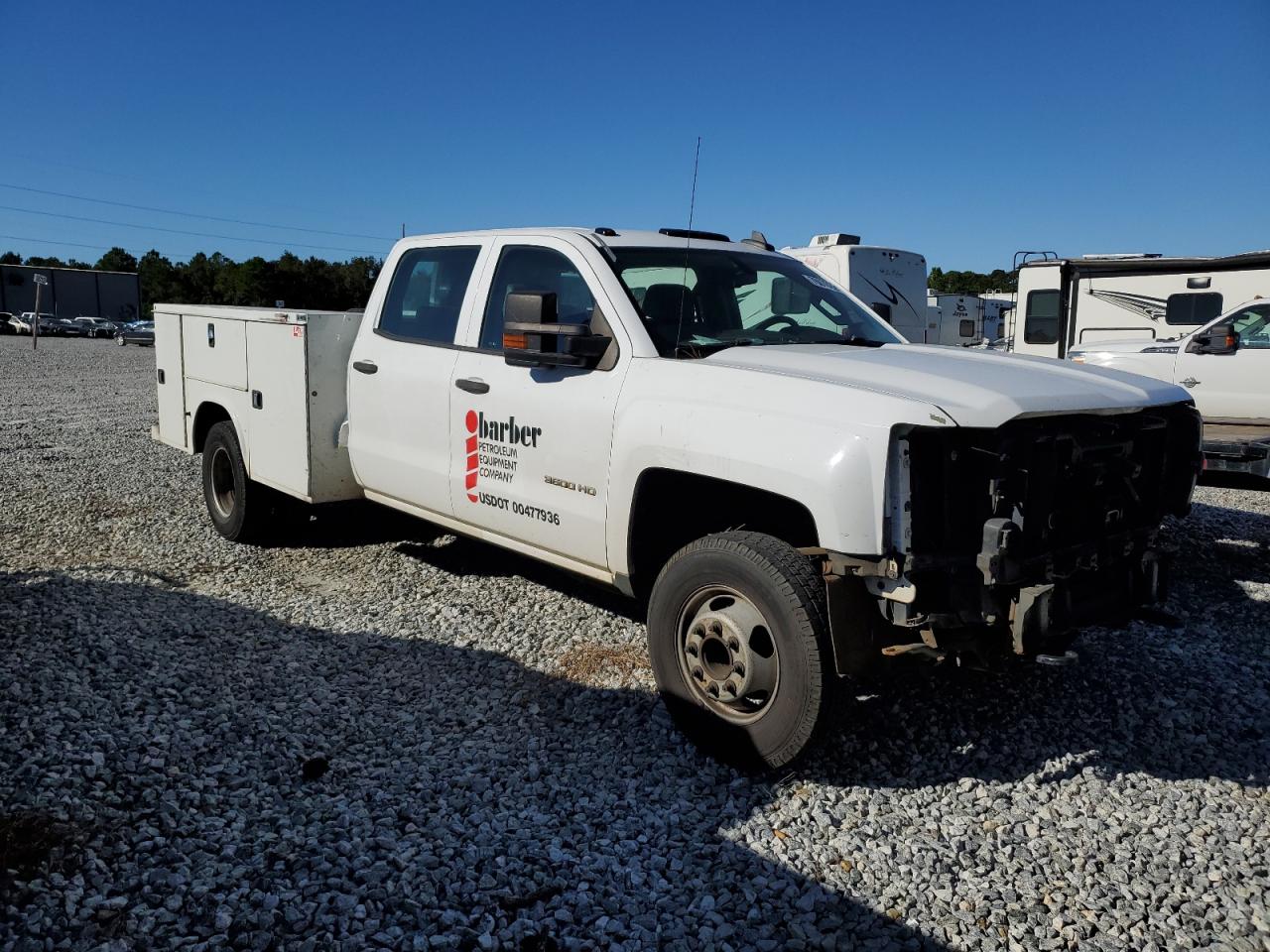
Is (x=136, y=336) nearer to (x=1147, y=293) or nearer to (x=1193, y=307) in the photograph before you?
(x=1147, y=293)

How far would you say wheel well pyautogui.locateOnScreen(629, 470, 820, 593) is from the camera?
3.97 meters

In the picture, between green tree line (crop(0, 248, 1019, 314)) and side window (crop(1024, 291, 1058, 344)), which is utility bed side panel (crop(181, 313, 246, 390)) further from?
green tree line (crop(0, 248, 1019, 314))

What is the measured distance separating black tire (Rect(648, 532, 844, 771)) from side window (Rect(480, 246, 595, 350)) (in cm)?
140

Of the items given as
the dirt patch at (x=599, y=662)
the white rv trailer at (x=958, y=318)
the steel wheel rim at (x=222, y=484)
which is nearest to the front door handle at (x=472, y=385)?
the dirt patch at (x=599, y=662)

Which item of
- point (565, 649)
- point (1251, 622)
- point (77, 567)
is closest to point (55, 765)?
point (565, 649)

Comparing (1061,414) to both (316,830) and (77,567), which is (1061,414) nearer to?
(316,830)

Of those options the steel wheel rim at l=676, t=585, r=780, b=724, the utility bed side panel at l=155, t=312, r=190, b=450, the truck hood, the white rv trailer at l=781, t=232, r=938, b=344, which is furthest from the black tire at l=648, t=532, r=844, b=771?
the white rv trailer at l=781, t=232, r=938, b=344

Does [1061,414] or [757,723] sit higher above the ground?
[1061,414]

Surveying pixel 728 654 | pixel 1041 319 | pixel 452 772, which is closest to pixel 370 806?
pixel 452 772

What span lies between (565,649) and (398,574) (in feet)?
5.68

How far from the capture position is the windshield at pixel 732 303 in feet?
14.7

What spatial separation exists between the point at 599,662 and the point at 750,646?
1382 mm

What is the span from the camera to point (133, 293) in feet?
191

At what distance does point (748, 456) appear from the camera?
362 centimetres
